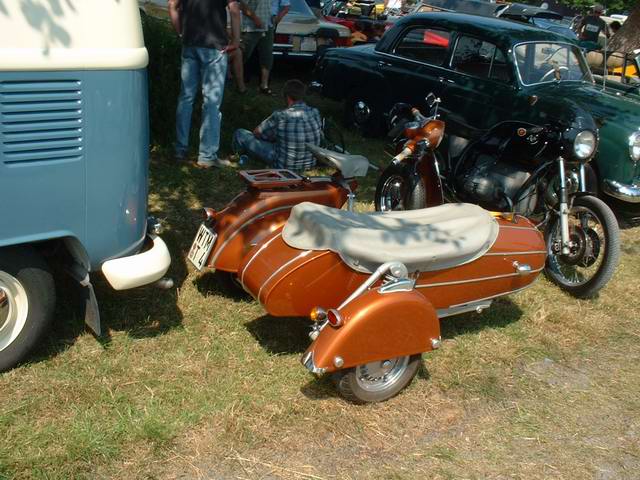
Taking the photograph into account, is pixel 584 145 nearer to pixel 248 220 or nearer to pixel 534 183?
pixel 534 183

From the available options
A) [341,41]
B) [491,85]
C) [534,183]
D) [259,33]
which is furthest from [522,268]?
[341,41]

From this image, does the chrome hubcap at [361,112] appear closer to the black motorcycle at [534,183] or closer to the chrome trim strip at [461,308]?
the black motorcycle at [534,183]

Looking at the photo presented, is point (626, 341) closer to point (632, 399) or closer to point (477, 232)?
point (632, 399)

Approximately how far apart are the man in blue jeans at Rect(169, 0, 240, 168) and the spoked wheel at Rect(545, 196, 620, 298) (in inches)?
125

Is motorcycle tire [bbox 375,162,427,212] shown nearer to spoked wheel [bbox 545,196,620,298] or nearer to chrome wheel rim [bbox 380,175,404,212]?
chrome wheel rim [bbox 380,175,404,212]

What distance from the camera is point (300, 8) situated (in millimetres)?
10586

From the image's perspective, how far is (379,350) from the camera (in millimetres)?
2955

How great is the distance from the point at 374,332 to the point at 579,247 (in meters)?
2.37

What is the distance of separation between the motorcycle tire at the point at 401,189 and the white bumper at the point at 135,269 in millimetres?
2523

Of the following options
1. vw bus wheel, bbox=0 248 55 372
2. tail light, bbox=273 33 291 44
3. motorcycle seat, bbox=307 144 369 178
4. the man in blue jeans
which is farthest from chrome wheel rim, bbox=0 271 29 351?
tail light, bbox=273 33 291 44

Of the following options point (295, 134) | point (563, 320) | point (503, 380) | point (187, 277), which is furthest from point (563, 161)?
point (187, 277)

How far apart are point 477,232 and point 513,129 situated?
199cm

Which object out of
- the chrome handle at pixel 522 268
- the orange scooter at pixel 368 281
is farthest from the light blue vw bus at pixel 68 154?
the chrome handle at pixel 522 268

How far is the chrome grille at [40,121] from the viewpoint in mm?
2635
